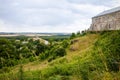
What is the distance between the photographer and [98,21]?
4656 centimetres

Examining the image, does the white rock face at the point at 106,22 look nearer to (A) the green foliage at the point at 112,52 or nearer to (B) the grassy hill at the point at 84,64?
(B) the grassy hill at the point at 84,64

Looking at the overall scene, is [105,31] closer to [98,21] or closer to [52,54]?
[98,21]

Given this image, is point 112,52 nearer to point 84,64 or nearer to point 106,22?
point 84,64

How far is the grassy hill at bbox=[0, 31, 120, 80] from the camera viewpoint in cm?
559

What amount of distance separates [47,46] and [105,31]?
1807cm

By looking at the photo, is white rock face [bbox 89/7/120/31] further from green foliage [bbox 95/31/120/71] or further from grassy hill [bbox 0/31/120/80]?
green foliage [bbox 95/31/120/71]

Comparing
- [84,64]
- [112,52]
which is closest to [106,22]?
[112,52]

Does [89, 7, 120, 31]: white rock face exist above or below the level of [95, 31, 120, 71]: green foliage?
above

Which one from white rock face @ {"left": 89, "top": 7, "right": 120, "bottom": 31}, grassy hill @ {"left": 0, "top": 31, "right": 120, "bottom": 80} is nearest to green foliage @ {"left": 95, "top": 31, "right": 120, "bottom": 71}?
grassy hill @ {"left": 0, "top": 31, "right": 120, "bottom": 80}

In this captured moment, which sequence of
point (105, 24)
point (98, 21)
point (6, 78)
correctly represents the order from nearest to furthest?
point (6, 78) < point (105, 24) < point (98, 21)

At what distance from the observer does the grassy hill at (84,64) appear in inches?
220

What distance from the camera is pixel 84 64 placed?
36.3ft

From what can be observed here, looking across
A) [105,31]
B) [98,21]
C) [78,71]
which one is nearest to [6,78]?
[78,71]

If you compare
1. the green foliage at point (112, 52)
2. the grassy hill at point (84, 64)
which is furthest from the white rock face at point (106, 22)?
the green foliage at point (112, 52)
